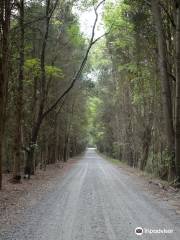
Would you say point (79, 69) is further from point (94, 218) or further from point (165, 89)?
point (94, 218)

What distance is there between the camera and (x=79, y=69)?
24.1 metres

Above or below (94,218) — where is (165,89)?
above

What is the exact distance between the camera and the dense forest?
1677cm

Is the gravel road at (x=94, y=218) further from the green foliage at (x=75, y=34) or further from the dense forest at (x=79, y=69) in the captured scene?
the green foliage at (x=75, y=34)

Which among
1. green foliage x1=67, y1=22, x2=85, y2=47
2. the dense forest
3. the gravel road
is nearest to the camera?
the gravel road

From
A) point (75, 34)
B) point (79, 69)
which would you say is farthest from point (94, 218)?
point (75, 34)

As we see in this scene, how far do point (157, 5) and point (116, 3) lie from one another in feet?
30.4

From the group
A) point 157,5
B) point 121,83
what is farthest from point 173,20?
point 121,83

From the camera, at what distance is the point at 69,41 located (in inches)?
1078

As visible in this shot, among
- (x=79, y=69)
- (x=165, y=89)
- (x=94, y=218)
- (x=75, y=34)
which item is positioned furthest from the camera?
(x=75, y=34)

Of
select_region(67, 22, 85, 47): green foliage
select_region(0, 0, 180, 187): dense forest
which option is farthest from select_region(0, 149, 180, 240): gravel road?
select_region(67, 22, 85, 47): green foliage

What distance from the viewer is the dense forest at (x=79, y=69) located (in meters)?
16.8

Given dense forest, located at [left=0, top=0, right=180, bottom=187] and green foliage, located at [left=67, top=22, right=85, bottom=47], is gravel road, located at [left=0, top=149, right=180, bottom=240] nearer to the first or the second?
dense forest, located at [left=0, top=0, right=180, bottom=187]

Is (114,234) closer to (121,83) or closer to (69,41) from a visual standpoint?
(69,41)
